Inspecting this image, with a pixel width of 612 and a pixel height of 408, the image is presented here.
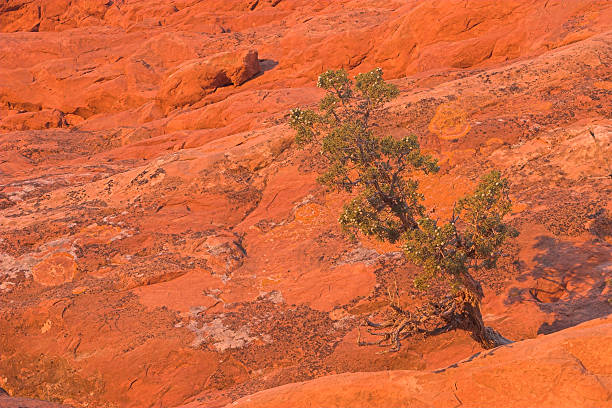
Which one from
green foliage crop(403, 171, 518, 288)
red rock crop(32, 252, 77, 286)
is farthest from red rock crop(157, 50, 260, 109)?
green foliage crop(403, 171, 518, 288)

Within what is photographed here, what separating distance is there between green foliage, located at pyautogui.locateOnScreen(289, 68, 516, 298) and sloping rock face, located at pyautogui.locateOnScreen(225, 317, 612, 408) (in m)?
2.70

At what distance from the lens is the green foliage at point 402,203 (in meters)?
10.5

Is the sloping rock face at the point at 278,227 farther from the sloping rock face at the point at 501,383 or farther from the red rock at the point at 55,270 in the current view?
the sloping rock face at the point at 501,383

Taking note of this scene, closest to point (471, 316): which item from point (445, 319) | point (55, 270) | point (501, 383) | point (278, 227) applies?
point (445, 319)

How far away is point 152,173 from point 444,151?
17345 millimetres

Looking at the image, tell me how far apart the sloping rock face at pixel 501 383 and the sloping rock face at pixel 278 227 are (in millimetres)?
3898

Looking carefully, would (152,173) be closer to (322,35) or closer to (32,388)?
(32,388)

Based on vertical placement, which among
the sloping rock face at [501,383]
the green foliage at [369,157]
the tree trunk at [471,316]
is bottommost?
the tree trunk at [471,316]

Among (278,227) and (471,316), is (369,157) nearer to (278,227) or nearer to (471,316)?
(471,316)

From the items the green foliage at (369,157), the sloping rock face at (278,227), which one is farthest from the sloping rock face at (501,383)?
the green foliage at (369,157)

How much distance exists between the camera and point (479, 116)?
77.9 feet

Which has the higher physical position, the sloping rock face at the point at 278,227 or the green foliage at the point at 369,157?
the green foliage at the point at 369,157

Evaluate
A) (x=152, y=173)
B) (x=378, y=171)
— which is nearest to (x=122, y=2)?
(x=152, y=173)

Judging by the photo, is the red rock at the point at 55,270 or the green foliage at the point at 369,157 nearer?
the green foliage at the point at 369,157
